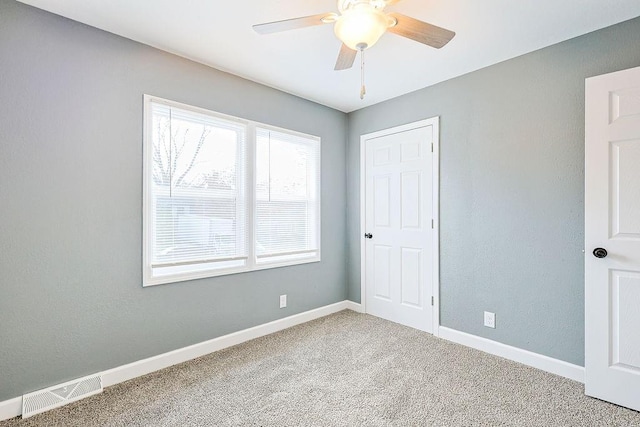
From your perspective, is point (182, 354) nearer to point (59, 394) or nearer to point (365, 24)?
point (59, 394)

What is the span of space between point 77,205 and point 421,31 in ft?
7.73

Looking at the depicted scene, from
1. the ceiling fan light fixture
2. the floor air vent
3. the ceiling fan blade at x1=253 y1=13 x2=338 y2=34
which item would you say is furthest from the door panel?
the floor air vent

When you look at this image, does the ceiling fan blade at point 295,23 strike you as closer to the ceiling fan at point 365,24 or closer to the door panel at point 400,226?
the ceiling fan at point 365,24

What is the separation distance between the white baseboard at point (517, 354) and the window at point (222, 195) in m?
1.61

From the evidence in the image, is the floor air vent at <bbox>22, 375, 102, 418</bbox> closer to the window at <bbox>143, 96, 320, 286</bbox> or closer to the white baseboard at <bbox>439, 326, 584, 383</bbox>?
the window at <bbox>143, 96, 320, 286</bbox>

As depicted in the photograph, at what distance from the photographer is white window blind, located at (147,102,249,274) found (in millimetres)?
2406

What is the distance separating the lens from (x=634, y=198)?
188cm

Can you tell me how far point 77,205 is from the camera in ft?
6.73

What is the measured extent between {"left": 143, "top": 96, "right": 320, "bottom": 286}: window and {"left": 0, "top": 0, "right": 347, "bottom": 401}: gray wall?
11 centimetres

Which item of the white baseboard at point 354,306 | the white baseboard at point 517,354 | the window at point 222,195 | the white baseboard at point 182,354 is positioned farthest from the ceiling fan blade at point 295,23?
the white baseboard at point 354,306

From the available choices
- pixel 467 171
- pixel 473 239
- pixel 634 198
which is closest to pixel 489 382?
pixel 473 239

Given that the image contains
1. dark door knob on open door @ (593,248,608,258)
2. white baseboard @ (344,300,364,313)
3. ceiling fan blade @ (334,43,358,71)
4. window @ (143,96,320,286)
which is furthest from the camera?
white baseboard @ (344,300,364,313)

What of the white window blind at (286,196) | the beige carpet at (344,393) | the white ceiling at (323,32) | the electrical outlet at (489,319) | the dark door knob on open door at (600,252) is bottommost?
the beige carpet at (344,393)

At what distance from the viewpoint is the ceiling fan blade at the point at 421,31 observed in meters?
1.49
